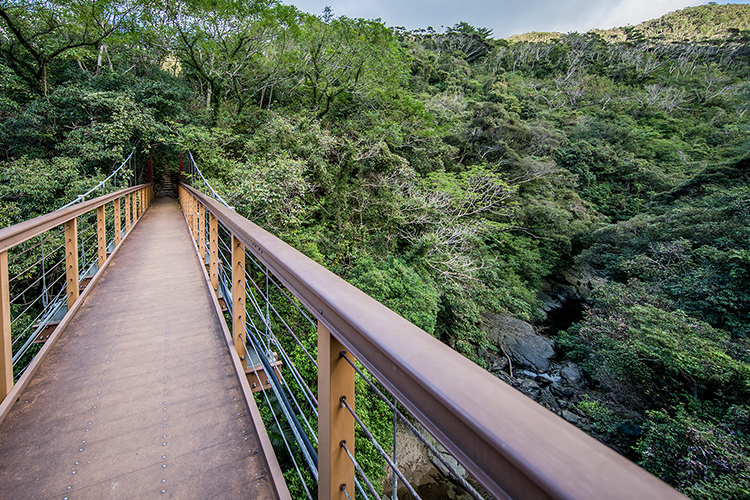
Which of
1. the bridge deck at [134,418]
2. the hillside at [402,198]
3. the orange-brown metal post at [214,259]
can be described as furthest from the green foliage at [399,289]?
the bridge deck at [134,418]

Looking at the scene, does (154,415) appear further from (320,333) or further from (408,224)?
(408,224)

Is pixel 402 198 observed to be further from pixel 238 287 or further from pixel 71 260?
pixel 238 287

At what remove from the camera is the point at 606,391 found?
30.1 feet

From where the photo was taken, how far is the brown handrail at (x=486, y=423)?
0.29 meters

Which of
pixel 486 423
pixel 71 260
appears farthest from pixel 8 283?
pixel 486 423

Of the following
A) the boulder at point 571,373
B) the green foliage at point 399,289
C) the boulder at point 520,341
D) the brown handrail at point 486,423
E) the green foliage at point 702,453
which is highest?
the brown handrail at point 486,423

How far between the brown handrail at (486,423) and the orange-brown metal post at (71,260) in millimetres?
3005

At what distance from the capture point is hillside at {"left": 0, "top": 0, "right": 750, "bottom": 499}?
6.84m

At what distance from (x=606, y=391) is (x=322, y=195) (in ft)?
31.9

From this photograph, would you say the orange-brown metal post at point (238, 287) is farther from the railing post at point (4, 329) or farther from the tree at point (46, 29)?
the tree at point (46, 29)

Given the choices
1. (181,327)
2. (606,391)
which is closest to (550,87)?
(606,391)

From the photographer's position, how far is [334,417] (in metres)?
0.82

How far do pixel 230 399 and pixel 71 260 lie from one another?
6.44 feet

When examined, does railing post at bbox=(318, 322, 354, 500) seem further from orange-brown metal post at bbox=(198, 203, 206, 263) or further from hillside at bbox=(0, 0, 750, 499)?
hillside at bbox=(0, 0, 750, 499)
